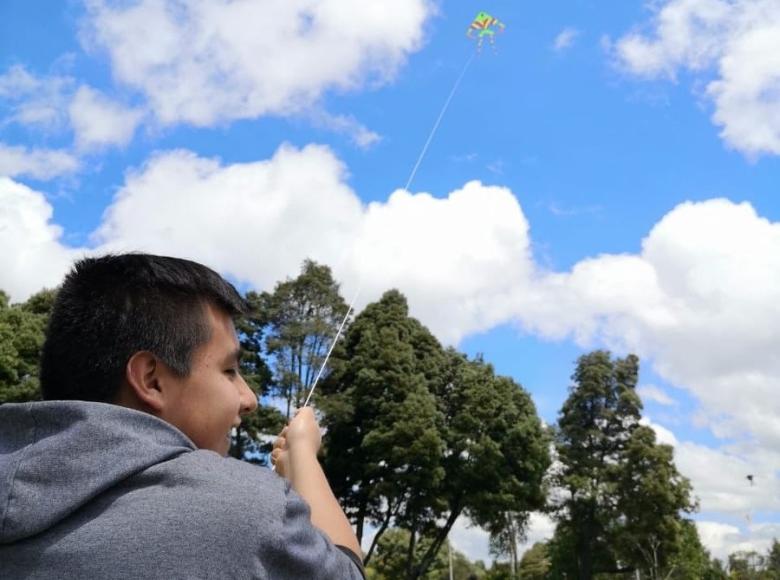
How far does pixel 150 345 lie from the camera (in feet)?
4.96

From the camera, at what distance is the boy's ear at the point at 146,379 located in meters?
1.49

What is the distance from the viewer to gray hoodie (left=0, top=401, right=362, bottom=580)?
3.97 ft

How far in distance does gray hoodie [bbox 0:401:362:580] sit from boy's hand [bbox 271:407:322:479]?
0.38 meters

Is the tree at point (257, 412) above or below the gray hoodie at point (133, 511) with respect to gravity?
above

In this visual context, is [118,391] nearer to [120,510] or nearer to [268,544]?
[120,510]

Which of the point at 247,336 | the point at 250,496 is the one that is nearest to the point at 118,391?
the point at 250,496

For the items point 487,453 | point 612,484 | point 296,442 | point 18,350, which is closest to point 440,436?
point 487,453

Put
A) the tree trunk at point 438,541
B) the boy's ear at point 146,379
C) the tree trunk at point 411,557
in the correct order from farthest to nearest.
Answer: the tree trunk at point 438,541
the tree trunk at point 411,557
the boy's ear at point 146,379

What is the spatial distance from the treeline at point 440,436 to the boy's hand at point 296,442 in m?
27.1

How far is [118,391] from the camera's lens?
1492 mm

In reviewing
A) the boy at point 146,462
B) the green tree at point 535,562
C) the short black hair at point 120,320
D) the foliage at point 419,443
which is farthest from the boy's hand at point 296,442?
the green tree at point 535,562

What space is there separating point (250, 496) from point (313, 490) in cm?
32

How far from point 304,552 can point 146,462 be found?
0.28m

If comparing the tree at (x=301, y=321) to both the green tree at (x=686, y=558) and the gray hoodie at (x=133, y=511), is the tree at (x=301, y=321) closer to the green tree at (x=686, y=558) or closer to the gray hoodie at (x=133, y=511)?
the green tree at (x=686, y=558)
